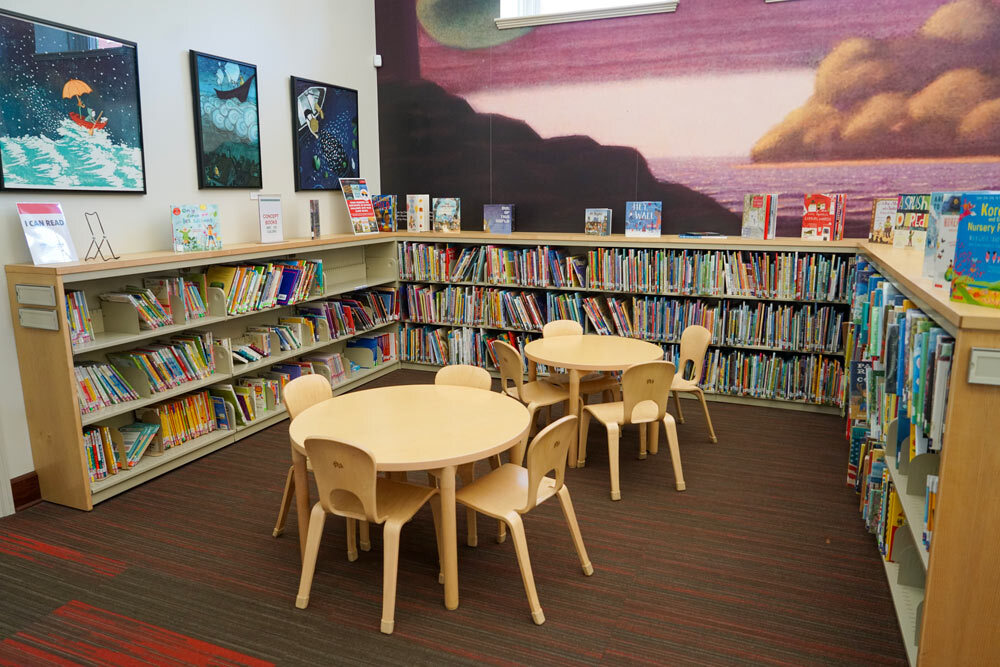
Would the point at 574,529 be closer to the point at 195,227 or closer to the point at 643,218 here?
the point at 195,227

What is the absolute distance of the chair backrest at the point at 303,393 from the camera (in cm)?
319

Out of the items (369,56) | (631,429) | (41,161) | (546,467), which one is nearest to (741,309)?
(631,429)

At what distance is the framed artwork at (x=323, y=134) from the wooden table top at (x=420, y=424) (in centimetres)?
302

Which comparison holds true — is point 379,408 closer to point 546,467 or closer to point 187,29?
point 546,467

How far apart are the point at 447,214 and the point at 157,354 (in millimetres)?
3022

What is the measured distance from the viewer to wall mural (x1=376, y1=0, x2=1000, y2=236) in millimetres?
4848

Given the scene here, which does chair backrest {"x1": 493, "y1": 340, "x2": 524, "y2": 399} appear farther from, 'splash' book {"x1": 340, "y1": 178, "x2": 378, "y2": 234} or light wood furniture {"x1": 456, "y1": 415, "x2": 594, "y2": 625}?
'splash' book {"x1": 340, "y1": 178, "x2": 378, "y2": 234}

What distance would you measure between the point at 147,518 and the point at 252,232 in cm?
244

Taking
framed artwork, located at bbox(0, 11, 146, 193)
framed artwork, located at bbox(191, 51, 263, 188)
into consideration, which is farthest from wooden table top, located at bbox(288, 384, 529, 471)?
framed artwork, located at bbox(191, 51, 263, 188)

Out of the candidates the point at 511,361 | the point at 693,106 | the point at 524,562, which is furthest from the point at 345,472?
the point at 693,106

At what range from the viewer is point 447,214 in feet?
20.5

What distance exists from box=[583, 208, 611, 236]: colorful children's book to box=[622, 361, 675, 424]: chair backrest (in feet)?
7.37

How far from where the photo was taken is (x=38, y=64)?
3.56 meters

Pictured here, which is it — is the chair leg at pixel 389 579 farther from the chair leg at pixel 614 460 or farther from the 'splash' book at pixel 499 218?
the 'splash' book at pixel 499 218
